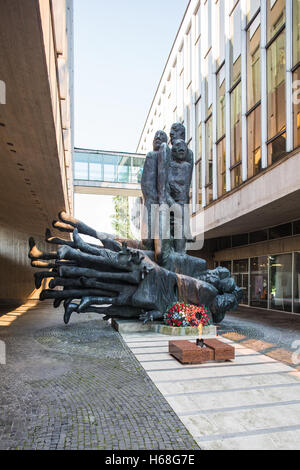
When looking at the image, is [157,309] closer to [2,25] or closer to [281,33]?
[2,25]

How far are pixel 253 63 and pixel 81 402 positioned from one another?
1504 cm

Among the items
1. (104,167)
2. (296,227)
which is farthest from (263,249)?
(104,167)

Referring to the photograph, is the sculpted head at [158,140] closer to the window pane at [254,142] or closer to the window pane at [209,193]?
the window pane at [254,142]

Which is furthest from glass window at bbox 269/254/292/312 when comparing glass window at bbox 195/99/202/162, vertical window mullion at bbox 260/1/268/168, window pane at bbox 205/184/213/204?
glass window at bbox 195/99/202/162

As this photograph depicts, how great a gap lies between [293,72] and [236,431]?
37.4 ft

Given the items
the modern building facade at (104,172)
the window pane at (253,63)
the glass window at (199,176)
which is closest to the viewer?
the window pane at (253,63)

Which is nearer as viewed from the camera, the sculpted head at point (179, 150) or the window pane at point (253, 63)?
the sculpted head at point (179, 150)

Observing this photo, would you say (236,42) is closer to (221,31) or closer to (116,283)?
(221,31)

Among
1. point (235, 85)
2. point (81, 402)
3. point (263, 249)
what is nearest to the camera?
point (81, 402)

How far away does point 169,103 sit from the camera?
2947cm

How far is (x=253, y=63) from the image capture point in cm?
1470

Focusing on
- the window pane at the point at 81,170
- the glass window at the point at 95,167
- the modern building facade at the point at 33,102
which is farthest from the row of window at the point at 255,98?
the window pane at the point at 81,170

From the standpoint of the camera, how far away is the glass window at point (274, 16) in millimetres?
12273

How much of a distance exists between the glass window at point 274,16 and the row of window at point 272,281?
29.8ft
